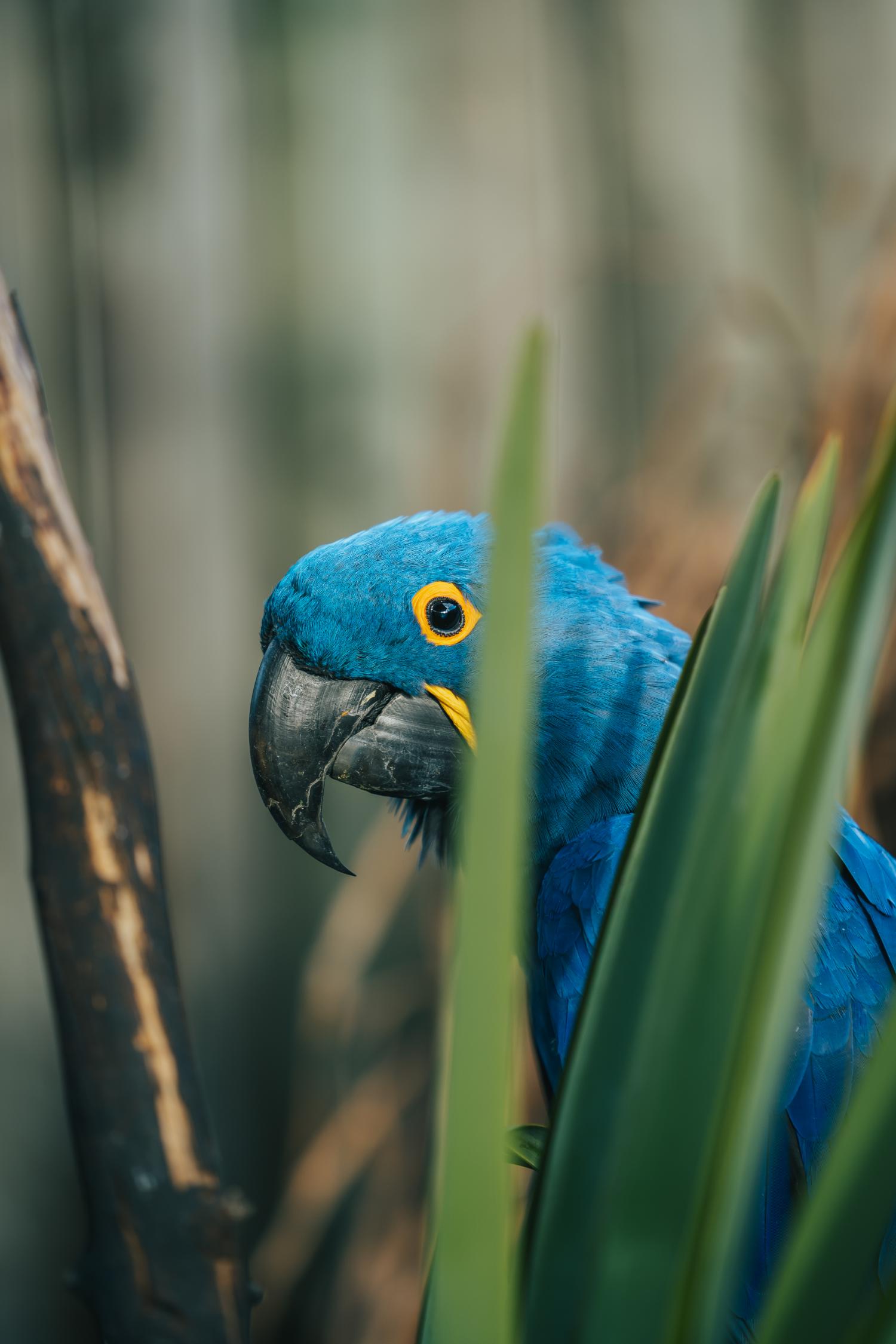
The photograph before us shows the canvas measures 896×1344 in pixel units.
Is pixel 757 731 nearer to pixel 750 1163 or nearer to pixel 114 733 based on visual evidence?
pixel 750 1163

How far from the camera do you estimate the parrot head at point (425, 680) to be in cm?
83

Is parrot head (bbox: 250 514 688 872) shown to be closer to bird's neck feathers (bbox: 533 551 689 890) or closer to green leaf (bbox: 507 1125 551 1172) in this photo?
bird's neck feathers (bbox: 533 551 689 890)

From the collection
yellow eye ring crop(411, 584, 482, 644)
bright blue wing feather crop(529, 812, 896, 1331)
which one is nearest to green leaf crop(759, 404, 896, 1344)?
bright blue wing feather crop(529, 812, 896, 1331)

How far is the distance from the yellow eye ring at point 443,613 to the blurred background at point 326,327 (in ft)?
2.36

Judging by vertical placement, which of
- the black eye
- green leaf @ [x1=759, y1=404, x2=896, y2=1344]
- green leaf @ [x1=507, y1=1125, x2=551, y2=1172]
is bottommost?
green leaf @ [x1=507, y1=1125, x2=551, y2=1172]

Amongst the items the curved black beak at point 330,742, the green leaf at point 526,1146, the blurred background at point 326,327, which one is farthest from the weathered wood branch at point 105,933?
the blurred background at point 326,327

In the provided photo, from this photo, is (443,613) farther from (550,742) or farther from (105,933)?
(105,933)

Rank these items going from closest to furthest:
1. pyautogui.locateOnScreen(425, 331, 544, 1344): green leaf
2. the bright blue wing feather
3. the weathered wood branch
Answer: pyautogui.locateOnScreen(425, 331, 544, 1344): green leaf
the weathered wood branch
the bright blue wing feather

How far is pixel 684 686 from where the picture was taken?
0.43 meters

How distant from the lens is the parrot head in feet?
2.71

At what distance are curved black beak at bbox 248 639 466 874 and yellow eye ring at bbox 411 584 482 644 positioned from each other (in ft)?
0.19

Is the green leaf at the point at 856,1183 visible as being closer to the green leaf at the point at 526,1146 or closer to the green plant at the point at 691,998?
the green plant at the point at 691,998

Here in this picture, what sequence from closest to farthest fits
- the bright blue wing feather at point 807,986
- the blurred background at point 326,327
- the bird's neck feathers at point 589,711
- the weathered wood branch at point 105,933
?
1. the weathered wood branch at point 105,933
2. the bright blue wing feather at point 807,986
3. the bird's neck feathers at point 589,711
4. the blurred background at point 326,327

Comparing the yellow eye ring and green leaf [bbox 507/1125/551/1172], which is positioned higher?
the yellow eye ring
